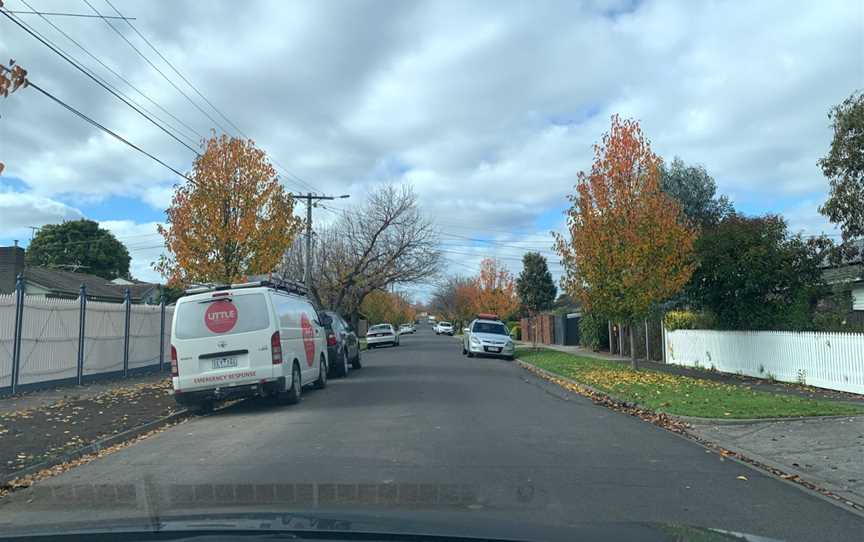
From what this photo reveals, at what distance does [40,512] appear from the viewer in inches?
247

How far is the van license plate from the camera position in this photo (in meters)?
12.7

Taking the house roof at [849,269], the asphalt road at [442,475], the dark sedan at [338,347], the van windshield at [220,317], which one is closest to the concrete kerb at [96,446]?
the asphalt road at [442,475]

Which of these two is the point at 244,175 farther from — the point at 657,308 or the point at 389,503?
the point at 389,503

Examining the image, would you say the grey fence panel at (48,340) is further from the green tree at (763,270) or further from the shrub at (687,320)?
the shrub at (687,320)

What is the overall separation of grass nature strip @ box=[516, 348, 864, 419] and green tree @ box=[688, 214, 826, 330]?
2989 mm

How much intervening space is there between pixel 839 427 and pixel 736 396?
3418 mm

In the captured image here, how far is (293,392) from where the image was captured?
13.9 metres

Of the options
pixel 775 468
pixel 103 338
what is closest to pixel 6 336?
pixel 103 338

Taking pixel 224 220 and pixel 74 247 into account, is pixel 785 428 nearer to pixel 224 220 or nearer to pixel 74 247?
pixel 224 220

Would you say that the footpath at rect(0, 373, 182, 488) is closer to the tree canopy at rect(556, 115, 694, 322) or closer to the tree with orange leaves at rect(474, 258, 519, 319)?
the tree canopy at rect(556, 115, 694, 322)

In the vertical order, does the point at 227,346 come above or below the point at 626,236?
below

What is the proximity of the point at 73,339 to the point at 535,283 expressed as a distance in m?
46.0

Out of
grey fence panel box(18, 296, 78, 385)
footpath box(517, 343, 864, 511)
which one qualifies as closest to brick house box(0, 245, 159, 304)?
grey fence panel box(18, 296, 78, 385)

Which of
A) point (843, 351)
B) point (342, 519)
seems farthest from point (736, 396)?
point (342, 519)
